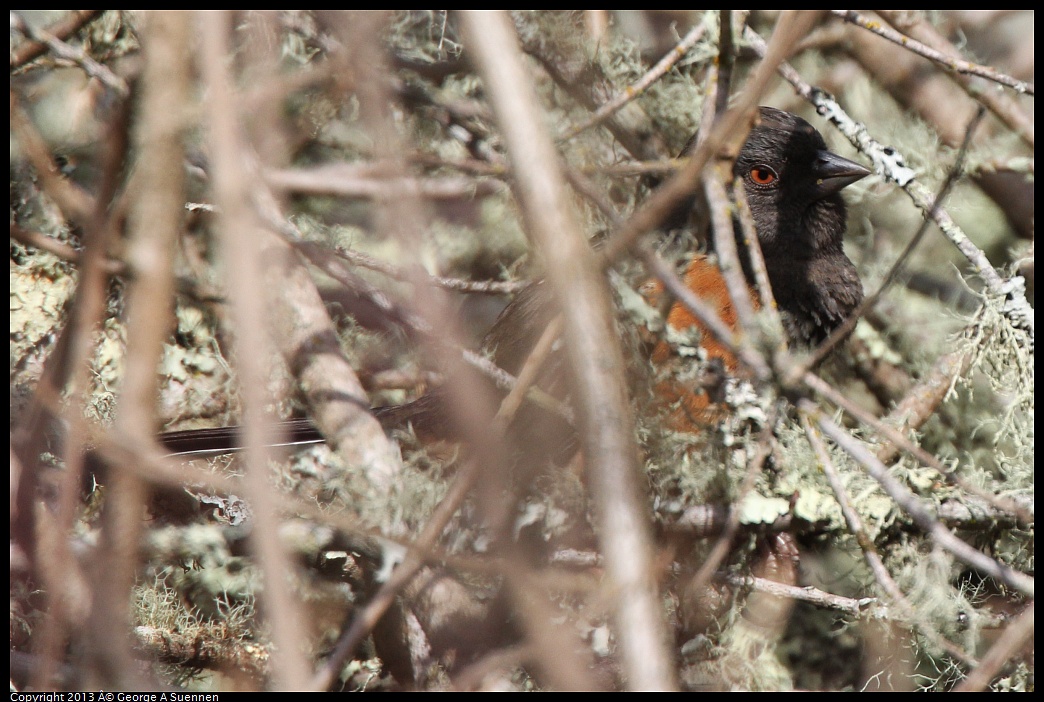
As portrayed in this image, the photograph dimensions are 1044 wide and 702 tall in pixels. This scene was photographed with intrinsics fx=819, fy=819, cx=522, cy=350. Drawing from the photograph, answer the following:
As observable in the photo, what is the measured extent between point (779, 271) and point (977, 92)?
70 centimetres

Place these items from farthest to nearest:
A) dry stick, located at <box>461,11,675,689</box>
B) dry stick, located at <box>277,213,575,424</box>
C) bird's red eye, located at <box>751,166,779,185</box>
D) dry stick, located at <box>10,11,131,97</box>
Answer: bird's red eye, located at <box>751,166,779,185</box>
dry stick, located at <box>10,11,131,97</box>
dry stick, located at <box>277,213,575,424</box>
dry stick, located at <box>461,11,675,689</box>

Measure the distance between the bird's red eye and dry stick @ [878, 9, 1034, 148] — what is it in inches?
20.8

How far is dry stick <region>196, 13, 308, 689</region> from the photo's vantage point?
79cm

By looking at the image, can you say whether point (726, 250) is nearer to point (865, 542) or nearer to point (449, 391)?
point (449, 391)

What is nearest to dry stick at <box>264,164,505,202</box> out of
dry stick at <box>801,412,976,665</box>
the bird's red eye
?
the bird's red eye

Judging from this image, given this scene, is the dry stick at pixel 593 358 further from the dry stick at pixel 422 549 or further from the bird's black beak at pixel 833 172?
the bird's black beak at pixel 833 172

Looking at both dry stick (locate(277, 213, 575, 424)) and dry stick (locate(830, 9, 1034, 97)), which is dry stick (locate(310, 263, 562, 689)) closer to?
dry stick (locate(277, 213, 575, 424))

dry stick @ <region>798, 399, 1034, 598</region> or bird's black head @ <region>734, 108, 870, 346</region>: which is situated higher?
bird's black head @ <region>734, 108, 870, 346</region>

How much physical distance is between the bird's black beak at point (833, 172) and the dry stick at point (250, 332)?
200cm

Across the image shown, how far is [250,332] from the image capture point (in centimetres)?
84

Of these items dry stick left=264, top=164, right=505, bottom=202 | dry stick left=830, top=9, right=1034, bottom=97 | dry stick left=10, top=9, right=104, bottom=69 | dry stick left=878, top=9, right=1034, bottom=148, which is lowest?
dry stick left=830, top=9, right=1034, bottom=97

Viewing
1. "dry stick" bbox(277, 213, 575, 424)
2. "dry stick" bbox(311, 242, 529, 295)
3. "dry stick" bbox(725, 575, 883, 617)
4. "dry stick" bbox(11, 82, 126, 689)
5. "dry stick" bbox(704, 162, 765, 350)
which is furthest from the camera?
"dry stick" bbox(311, 242, 529, 295)

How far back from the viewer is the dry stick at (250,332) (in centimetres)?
79

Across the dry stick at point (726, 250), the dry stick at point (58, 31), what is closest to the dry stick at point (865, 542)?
the dry stick at point (726, 250)
